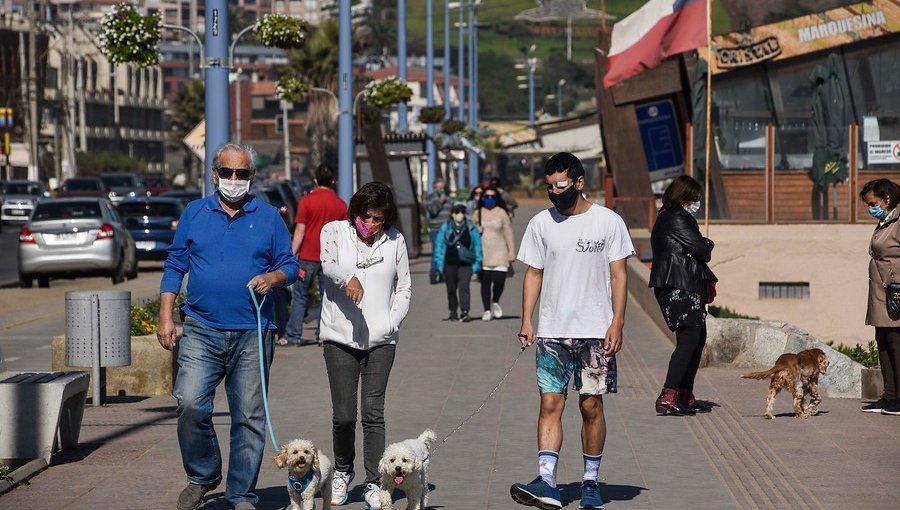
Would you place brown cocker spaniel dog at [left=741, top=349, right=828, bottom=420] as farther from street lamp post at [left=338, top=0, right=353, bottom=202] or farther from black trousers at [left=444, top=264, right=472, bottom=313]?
street lamp post at [left=338, top=0, right=353, bottom=202]

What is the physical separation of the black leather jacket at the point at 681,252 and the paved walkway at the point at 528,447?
3.31ft

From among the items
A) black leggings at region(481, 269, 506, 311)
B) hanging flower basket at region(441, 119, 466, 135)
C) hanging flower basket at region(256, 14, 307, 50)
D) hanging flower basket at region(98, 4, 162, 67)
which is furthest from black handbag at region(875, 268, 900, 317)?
hanging flower basket at region(441, 119, 466, 135)

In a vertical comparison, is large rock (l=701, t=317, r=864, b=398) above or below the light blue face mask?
below

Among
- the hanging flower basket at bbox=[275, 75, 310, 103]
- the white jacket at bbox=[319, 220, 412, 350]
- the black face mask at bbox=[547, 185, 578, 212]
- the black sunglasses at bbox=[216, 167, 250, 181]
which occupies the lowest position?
the white jacket at bbox=[319, 220, 412, 350]

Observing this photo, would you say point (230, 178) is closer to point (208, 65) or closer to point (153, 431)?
point (153, 431)

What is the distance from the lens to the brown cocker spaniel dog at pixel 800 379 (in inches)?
466

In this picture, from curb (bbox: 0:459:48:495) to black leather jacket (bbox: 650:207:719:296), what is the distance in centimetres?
507

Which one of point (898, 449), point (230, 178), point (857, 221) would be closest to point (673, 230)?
point (898, 449)

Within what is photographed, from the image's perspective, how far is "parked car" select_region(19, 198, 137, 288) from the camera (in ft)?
92.2

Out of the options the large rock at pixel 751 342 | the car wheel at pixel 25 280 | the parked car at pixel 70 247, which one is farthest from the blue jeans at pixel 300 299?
the car wheel at pixel 25 280

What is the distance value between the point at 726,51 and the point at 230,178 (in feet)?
77.6

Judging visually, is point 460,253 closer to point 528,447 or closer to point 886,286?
point 886,286

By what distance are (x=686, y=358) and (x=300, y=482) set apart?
16.9 ft

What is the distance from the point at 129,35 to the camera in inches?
677
